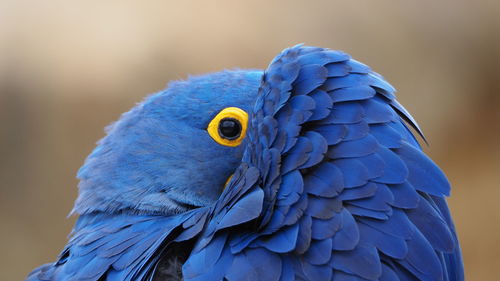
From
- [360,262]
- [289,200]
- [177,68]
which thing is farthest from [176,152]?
[177,68]

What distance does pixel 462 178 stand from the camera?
16.8 ft

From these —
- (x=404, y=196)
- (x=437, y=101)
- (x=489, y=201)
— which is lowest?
(x=489, y=201)

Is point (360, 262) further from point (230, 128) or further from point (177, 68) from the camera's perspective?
point (177, 68)

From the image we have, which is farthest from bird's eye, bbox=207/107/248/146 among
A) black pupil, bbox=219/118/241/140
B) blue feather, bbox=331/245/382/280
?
blue feather, bbox=331/245/382/280

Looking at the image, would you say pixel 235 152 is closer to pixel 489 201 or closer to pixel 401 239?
pixel 401 239

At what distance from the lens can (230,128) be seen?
219 cm

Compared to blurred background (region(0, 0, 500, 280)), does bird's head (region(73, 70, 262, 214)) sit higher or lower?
higher

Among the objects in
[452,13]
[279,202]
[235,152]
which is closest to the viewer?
[279,202]

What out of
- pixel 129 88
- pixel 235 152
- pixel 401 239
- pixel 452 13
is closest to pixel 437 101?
pixel 452 13

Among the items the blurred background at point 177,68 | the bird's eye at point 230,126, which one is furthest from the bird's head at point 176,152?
the blurred background at point 177,68

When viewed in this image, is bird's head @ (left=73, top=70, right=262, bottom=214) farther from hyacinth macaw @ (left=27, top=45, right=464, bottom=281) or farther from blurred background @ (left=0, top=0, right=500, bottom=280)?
blurred background @ (left=0, top=0, right=500, bottom=280)

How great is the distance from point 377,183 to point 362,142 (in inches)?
5.1

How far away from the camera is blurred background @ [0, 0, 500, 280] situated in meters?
4.95

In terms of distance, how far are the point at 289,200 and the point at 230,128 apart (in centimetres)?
54
